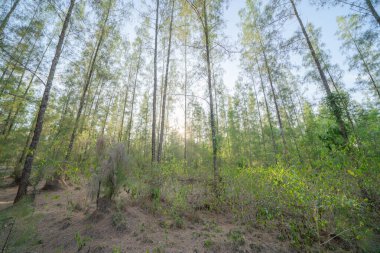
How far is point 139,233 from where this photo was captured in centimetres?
327

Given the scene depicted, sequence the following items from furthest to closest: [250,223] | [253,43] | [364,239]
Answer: [253,43]
[250,223]
[364,239]

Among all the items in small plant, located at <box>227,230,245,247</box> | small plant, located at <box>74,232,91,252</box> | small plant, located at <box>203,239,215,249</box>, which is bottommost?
small plant, located at <box>203,239,215,249</box>

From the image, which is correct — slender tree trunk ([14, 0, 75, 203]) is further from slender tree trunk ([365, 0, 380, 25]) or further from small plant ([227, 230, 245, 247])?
slender tree trunk ([365, 0, 380, 25])

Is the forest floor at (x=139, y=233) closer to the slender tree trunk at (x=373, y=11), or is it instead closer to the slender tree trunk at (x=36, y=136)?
the slender tree trunk at (x=36, y=136)

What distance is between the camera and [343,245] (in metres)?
2.90

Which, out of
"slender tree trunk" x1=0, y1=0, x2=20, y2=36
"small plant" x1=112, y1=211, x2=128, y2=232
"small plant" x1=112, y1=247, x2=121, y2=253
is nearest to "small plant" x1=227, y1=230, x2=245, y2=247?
"small plant" x1=112, y1=247, x2=121, y2=253

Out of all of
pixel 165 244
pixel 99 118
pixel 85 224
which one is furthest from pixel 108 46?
pixel 165 244

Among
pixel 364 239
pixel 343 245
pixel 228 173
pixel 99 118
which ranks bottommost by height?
pixel 343 245

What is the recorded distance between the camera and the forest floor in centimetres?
281

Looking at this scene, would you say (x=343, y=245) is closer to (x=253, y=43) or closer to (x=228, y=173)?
(x=228, y=173)

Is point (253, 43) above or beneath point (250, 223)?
above

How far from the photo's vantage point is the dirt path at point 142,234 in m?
2.81

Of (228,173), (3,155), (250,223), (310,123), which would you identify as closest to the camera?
(250,223)

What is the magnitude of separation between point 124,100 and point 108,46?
684cm
